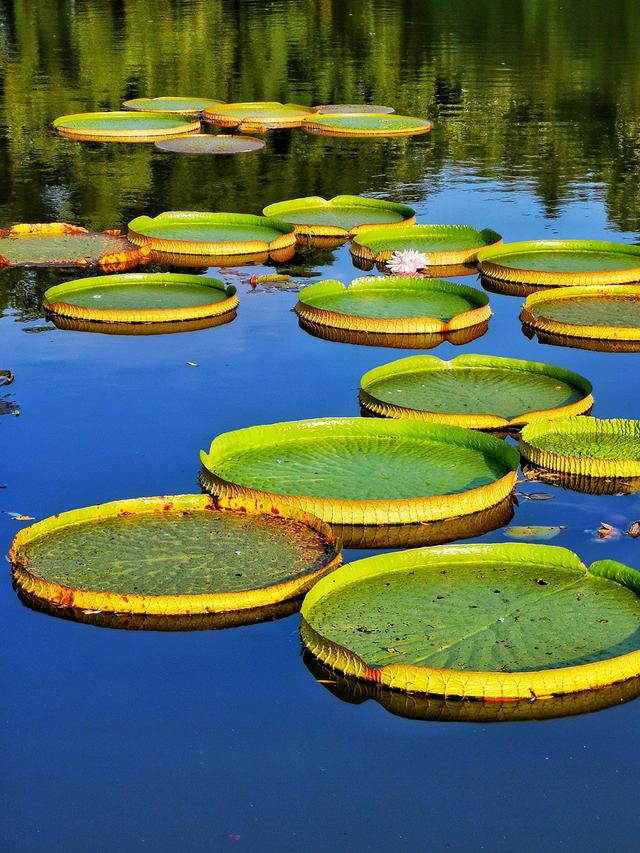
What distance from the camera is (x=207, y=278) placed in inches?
294

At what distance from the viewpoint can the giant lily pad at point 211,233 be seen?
330 inches

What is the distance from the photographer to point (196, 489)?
189 inches

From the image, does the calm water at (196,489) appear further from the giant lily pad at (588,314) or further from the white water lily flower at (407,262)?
the white water lily flower at (407,262)

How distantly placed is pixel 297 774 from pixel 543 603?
39.3 inches

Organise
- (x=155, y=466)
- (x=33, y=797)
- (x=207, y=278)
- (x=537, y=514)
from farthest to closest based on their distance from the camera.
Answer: (x=207, y=278) → (x=155, y=466) → (x=537, y=514) → (x=33, y=797)

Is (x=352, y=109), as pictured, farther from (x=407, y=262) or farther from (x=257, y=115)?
(x=407, y=262)

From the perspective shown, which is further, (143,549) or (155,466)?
(155,466)

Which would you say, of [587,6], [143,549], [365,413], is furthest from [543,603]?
[587,6]

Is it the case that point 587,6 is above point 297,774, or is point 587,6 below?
above

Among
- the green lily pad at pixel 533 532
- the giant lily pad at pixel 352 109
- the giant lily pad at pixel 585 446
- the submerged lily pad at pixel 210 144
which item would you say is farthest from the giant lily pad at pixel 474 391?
the giant lily pad at pixel 352 109

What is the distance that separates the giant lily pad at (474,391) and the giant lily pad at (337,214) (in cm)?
309

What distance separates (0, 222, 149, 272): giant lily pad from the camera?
8.13 metres

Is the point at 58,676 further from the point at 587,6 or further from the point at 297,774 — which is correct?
the point at 587,6

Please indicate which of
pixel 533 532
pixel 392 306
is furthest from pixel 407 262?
pixel 533 532
